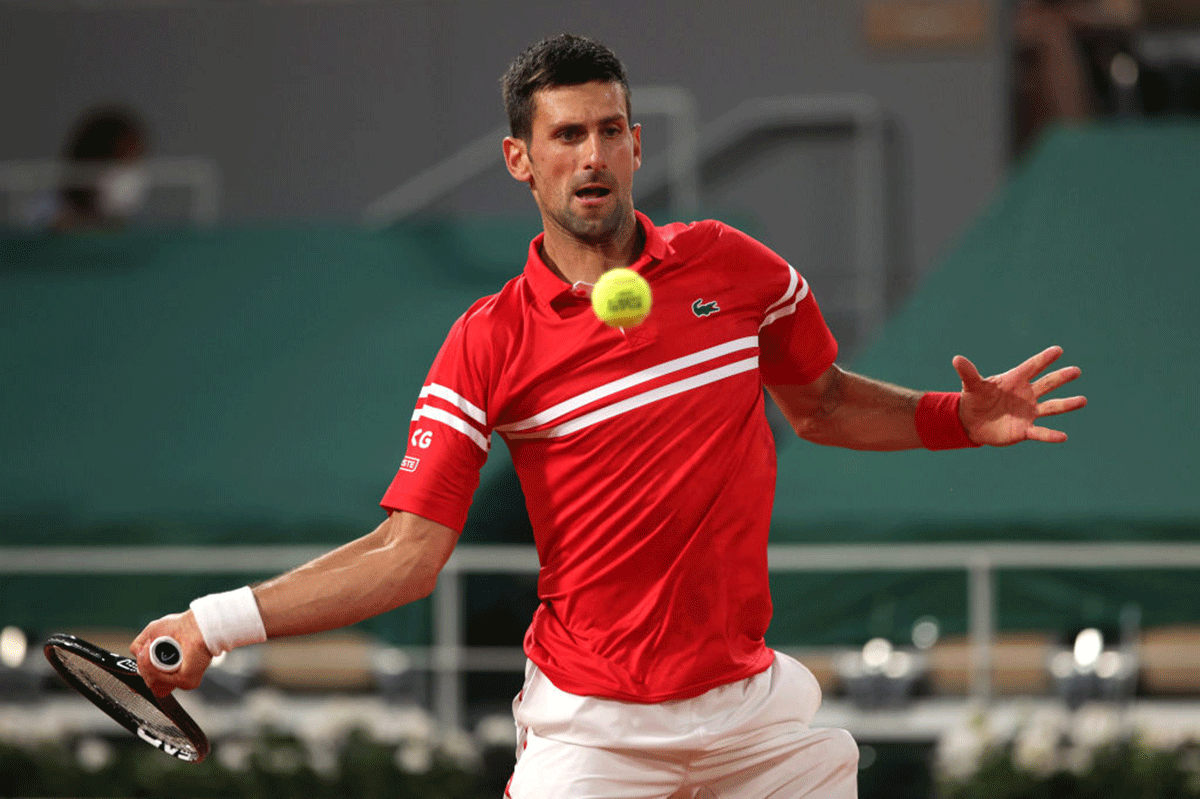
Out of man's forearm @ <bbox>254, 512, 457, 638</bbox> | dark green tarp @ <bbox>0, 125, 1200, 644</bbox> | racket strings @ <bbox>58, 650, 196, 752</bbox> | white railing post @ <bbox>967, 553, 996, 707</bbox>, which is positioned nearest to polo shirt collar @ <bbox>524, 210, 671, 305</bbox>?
man's forearm @ <bbox>254, 512, 457, 638</bbox>

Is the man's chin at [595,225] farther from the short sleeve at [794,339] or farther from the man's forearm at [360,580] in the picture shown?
the man's forearm at [360,580]

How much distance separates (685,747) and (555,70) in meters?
1.29

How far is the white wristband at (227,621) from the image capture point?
295cm

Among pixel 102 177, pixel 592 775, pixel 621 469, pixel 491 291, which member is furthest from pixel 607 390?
pixel 102 177

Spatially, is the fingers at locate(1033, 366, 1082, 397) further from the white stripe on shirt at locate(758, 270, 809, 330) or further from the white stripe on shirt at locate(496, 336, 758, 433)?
the white stripe on shirt at locate(496, 336, 758, 433)

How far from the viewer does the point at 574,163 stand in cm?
320

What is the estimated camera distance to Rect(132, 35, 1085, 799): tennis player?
3.16 metres

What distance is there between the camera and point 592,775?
315cm

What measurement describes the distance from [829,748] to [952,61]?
754cm

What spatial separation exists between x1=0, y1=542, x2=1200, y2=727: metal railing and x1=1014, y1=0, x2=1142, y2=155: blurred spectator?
284 cm

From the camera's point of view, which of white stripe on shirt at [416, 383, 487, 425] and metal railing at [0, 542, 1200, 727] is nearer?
white stripe on shirt at [416, 383, 487, 425]

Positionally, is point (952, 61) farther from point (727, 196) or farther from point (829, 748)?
point (829, 748)

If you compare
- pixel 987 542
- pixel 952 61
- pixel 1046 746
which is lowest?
pixel 1046 746

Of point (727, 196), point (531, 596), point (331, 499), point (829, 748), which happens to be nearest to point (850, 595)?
point (531, 596)
